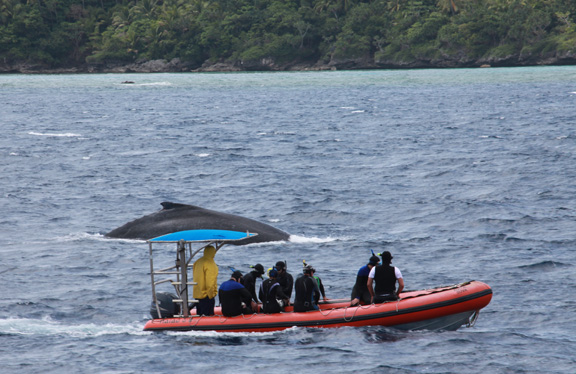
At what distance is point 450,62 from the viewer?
178125mm

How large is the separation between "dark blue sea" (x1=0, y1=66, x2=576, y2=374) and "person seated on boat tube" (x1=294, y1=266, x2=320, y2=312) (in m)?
0.57

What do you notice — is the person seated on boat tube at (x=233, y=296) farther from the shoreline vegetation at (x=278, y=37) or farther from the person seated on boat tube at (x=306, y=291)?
the shoreline vegetation at (x=278, y=37)

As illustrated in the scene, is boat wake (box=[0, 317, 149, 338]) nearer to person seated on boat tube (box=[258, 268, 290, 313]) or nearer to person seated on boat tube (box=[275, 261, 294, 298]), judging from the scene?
person seated on boat tube (box=[258, 268, 290, 313])

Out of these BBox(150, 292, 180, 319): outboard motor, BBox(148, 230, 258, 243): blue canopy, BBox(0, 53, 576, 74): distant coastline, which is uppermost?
BBox(0, 53, 576, 74): distant coastline

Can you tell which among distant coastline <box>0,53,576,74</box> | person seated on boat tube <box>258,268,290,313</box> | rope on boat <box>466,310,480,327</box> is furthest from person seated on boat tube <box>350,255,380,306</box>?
distant coastline <box>0,53,576,74</box>

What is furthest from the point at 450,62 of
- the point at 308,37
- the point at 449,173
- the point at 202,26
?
the point at 449,173

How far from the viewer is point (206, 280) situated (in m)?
17.4

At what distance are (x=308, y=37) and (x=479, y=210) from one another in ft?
534

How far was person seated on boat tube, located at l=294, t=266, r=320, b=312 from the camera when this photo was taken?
55.8ft

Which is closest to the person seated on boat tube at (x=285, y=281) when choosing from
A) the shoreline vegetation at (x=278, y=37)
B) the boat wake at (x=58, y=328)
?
the boat wake at (x=58, y=328)

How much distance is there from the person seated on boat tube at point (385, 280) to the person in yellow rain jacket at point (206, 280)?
340 cm

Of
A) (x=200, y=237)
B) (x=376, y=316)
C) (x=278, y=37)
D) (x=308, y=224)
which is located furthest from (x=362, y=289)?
(x=278, y=37)

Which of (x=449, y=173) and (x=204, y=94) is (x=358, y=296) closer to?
(x=449, y=173)

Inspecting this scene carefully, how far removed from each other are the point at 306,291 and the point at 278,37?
6845 inches
